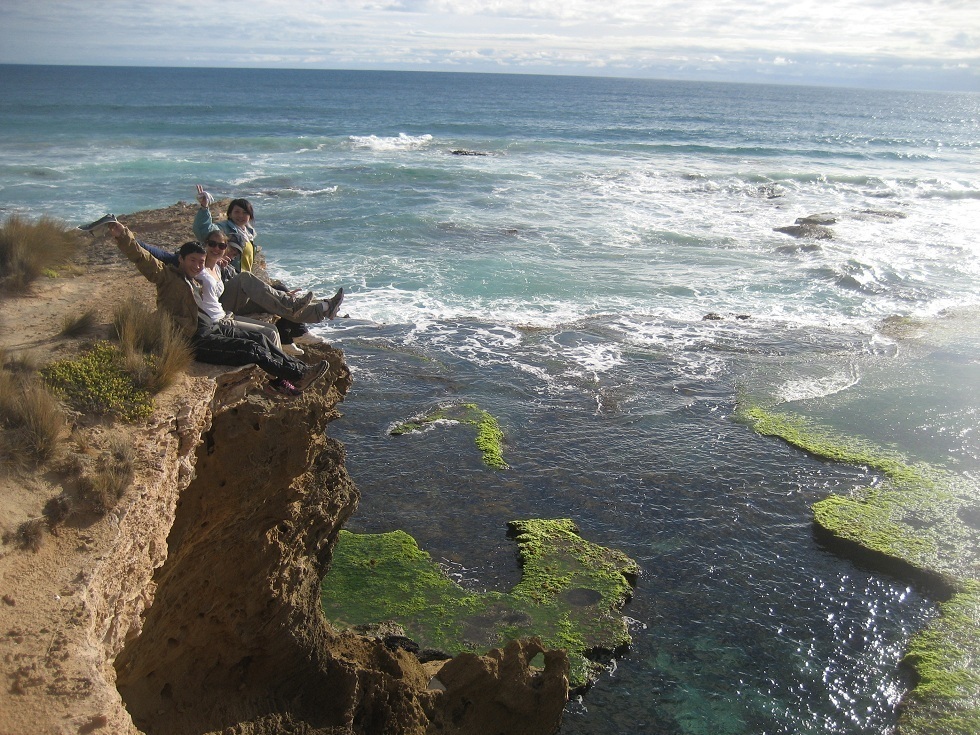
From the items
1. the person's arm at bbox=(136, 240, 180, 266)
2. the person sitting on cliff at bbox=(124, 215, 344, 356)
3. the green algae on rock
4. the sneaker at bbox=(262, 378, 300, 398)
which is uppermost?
the person's arm at bbox=(136, 240, 180, 266)

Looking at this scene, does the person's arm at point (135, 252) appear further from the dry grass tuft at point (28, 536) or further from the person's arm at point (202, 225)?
the dry grass tuft at point (28, 536)

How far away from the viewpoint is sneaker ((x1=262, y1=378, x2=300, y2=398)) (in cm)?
784

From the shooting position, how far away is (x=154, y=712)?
696cm

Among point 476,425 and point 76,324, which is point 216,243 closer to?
point 76,324

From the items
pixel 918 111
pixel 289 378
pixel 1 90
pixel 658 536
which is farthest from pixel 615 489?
pixel 918 111

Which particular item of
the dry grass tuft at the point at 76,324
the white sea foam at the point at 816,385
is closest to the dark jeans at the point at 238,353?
the dry grass tuft at the point at 76,324

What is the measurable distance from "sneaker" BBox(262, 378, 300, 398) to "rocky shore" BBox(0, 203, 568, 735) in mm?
120

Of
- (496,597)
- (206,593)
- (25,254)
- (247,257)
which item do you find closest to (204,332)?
(206,593)

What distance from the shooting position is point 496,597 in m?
11.4

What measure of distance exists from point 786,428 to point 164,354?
1291cm

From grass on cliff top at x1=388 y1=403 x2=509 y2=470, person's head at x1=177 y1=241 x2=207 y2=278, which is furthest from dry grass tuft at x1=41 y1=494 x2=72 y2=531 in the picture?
grass on cliff top at x1=388 y1=403 x2=509 y2=470

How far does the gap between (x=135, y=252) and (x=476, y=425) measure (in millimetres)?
9186

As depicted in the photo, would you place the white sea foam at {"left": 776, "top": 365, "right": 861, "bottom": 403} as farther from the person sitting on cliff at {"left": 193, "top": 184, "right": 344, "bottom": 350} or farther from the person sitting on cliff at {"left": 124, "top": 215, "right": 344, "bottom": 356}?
the person sitting on cliff at {"left": 124, "top": 215, "right": 344, "bottom": 356}

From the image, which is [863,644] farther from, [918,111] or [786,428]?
[918,111]
